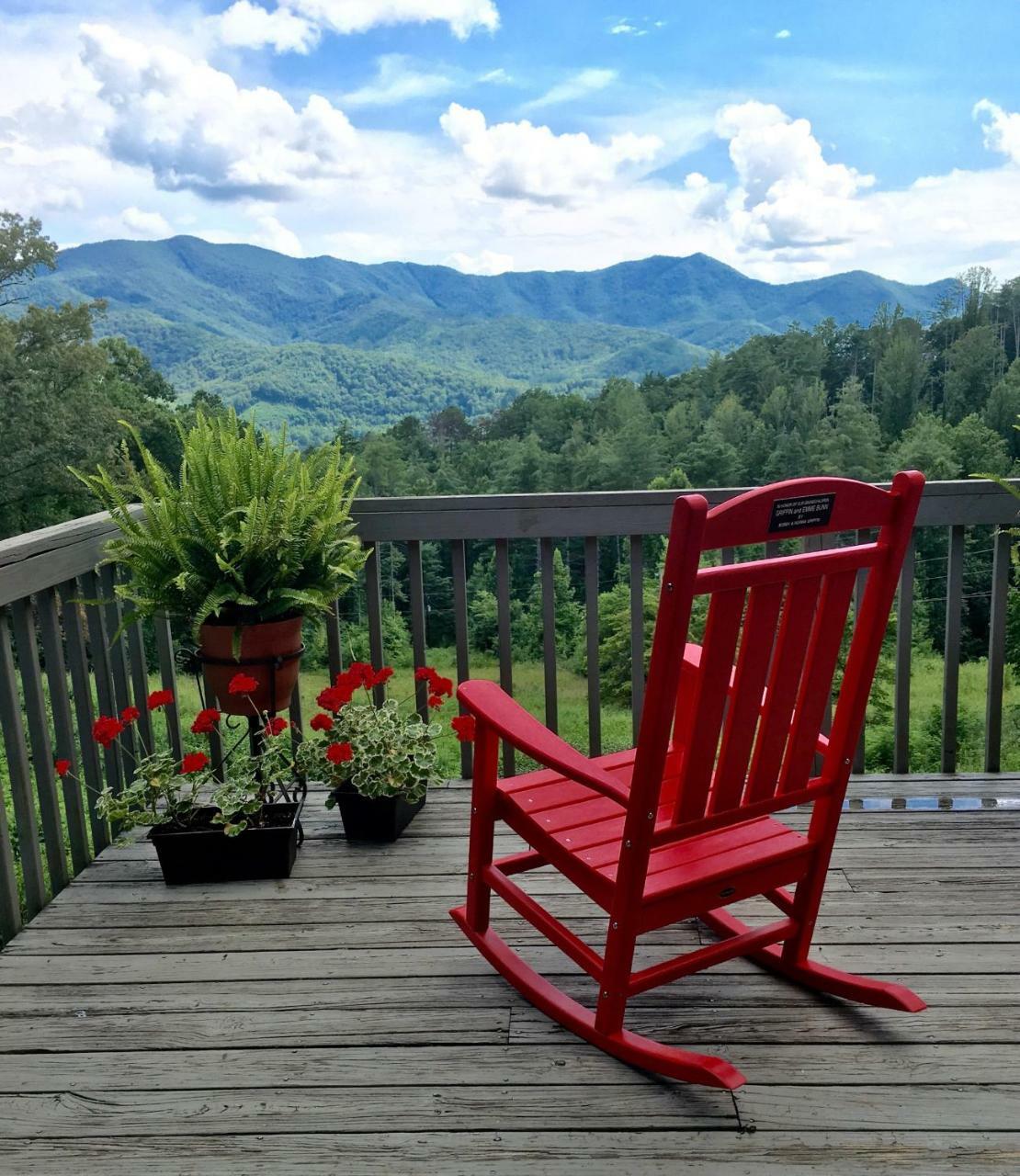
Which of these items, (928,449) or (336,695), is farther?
(928,449)

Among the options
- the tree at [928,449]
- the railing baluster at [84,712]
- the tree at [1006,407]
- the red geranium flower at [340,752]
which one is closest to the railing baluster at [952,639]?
the red geranium flower at [340,752]

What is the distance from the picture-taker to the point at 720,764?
62.1 inches

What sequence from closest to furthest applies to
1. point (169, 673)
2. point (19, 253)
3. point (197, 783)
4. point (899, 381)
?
point (197, 783), point (169, 673), point (19, 253), point (899, 381)

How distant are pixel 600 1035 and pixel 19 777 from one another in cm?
144

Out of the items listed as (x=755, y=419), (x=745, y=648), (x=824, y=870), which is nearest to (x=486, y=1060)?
(x=824, y=870)

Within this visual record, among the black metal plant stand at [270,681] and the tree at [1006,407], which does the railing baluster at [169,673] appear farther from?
the tree at [1006,407]

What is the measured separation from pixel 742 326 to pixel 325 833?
3440 centimetres

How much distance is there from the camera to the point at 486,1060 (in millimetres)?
1653

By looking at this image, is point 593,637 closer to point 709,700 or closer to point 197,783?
point 197,783

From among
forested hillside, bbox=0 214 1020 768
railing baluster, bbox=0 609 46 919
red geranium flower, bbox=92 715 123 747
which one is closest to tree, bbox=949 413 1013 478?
forested hillside, bbox=0 214 1020 768

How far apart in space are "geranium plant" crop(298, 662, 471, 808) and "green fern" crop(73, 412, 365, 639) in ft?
0.82

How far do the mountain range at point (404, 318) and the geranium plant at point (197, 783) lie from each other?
1565 centimetres

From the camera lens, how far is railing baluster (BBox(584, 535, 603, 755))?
276 centimetres

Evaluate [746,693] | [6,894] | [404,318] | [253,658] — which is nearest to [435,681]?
[253,658]
